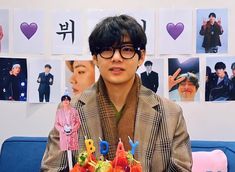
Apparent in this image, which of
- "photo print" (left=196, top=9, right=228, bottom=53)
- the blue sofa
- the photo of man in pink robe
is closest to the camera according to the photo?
the photo of man in pink robe

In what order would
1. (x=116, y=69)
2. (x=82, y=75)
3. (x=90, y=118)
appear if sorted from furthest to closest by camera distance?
(x=82, y=75), (x=90, y=118), (x=116, y=69)

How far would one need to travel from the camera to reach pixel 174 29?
1.95 metres

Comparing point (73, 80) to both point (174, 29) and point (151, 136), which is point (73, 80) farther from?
point (151, 136)

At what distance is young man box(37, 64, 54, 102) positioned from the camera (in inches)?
79.4

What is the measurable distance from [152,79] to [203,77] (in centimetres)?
27

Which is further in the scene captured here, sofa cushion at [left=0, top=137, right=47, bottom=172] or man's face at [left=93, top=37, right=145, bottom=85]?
sofa cushion at [left=0, top=137, right=47, bottom=172]

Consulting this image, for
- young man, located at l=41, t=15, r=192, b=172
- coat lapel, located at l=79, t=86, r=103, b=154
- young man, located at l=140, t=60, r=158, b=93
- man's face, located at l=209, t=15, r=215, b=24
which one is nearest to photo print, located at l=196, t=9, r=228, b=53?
man's face, located at l=209, t=15, r=215, b=24

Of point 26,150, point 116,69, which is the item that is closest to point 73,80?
point 26,150

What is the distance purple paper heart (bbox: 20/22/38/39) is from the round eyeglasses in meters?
0.88

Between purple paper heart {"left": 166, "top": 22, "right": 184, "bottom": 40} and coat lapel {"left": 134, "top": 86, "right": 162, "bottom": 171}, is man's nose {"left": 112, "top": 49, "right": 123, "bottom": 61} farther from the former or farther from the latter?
purple paper heart {"left": 166, "top": 22, "right": 184, "bottom": 40}

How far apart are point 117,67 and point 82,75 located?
79 cm

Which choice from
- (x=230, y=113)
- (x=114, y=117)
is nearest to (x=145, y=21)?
(x=230, y=113)

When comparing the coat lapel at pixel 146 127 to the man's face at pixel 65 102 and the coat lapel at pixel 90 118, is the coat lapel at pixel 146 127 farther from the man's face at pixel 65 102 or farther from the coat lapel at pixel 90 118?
the man's face at pixel 65 102

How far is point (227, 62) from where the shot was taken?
6.28 feet
